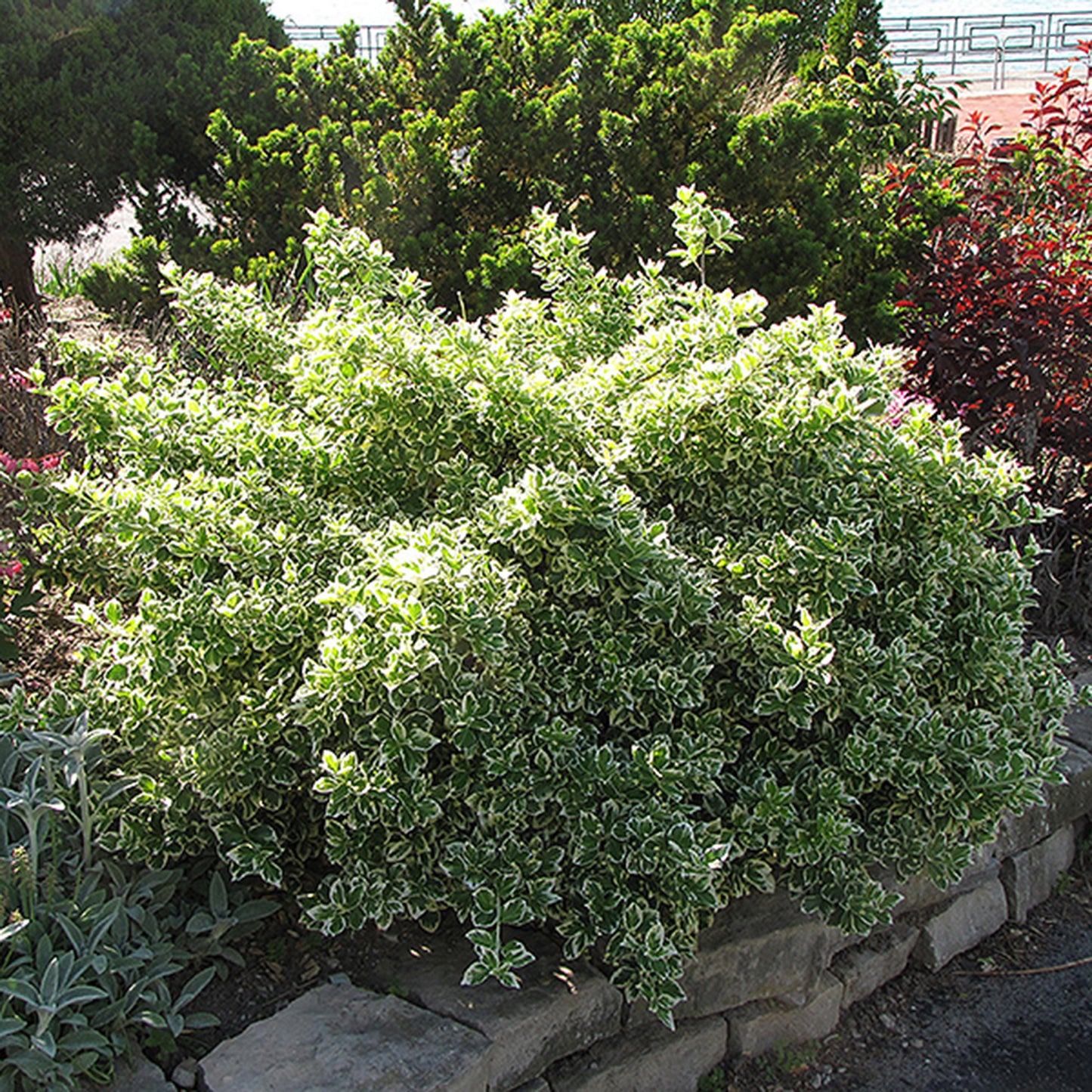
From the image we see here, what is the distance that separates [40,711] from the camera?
7.59 ft

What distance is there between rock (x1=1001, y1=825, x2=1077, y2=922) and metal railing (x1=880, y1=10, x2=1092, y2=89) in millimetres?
19829

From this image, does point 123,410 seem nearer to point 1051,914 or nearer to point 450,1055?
point 450,1055

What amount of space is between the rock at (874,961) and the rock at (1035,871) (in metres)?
0.38

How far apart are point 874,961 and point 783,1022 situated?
32 cm

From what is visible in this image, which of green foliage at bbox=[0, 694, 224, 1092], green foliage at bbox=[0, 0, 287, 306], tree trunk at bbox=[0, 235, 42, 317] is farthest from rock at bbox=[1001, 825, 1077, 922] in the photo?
tree trunk at bbox=[0, 235, 42, 317]

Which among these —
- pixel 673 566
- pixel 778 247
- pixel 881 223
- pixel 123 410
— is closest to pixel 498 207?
pixel 778 247

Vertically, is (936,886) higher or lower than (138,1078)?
higher

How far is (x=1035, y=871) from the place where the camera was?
3.04 m

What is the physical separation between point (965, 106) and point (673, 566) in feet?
60.2

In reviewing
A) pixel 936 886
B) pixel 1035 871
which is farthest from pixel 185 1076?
pixel 1035 871

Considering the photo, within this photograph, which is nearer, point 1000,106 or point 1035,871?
point 1035,871

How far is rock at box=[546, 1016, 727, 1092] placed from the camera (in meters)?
2.19

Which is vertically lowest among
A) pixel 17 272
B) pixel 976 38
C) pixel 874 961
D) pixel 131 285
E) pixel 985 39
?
pixel 874 961

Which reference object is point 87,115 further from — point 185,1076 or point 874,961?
point 874,961
